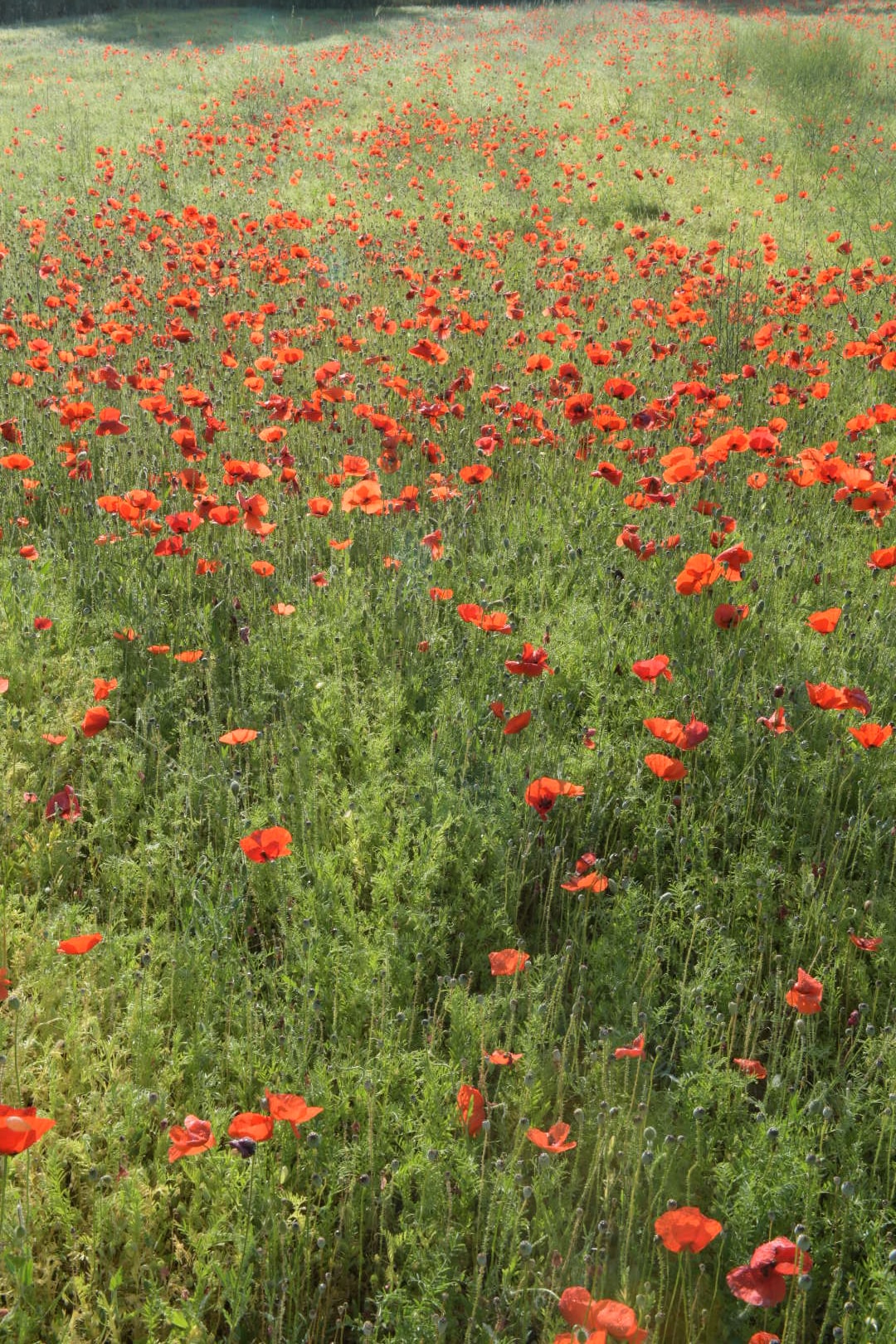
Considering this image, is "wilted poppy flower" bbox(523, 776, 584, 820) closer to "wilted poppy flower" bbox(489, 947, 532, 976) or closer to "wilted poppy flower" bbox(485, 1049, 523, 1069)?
"wilted poppy flower" bbox(489, 947, 532, 976)

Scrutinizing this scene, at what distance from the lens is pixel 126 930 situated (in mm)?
2654

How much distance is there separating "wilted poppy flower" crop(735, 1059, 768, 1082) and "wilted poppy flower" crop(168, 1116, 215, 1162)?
41.1 inches

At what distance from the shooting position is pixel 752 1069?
222 cm

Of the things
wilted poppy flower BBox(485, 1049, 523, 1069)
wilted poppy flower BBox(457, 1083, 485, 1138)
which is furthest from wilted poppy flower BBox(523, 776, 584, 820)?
wilted poppy flower BBox(457, 1083, 485, 1138)

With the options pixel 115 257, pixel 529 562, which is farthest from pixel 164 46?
pixel 529 562

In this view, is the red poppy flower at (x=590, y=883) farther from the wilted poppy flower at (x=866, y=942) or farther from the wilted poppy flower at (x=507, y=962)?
the wilted poppy flower at (x=866, y=942)

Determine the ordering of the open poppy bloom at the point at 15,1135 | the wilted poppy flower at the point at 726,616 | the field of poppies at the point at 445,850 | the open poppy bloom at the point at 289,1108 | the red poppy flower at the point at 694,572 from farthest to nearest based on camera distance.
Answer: the wilted poppy flower at the point at 726,616 → the red poppy flower at the point at 694,572 → the field of poppies at the point at 445,850 → the open poppy bloom at the point at 289,1108 → the open poppy bloom at the point at 15,1135

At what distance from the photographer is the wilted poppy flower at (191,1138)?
1.70 m

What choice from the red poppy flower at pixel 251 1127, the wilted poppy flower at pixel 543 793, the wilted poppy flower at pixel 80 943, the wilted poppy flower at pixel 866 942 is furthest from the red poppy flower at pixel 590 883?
the wilted poppy flower at pixel 80 943

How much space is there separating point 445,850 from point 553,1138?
94cm

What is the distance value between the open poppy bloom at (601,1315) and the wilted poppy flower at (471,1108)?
449mm

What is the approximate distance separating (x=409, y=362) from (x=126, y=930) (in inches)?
182

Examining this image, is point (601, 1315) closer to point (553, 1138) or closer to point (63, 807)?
point (553, 1138)

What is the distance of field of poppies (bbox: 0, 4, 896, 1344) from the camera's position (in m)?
1.91
